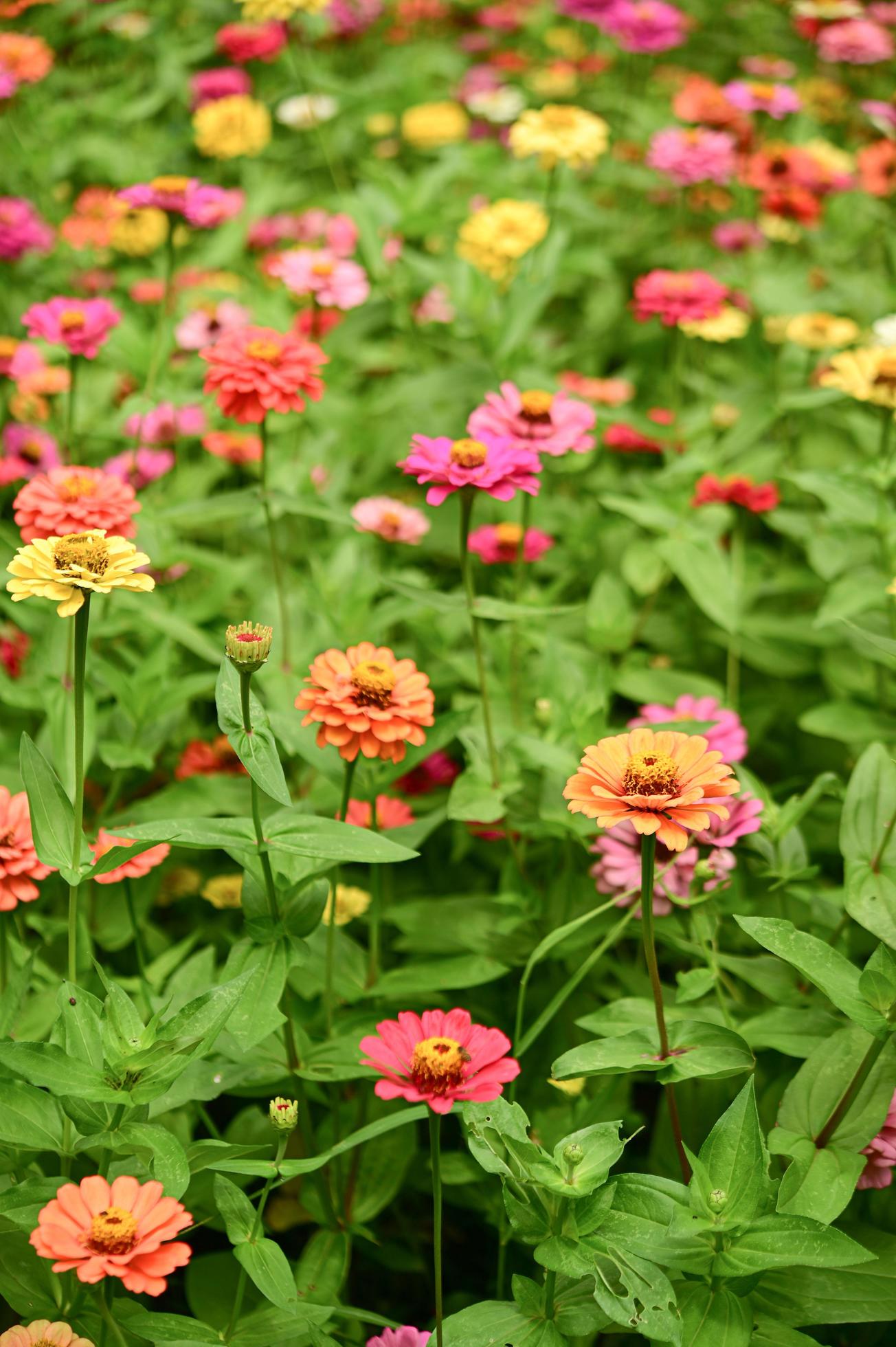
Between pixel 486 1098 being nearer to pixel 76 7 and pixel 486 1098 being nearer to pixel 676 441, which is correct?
pixel 676 441

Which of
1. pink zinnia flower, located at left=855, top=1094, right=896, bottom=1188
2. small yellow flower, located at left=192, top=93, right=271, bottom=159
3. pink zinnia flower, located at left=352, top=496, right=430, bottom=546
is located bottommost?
pink zinnia flower, located at left=855, top=1094, right=896, bottom=1188

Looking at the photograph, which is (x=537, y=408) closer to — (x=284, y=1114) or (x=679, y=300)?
(x=679, y=300)

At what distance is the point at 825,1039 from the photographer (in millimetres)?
1438

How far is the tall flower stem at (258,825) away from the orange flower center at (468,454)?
39cm

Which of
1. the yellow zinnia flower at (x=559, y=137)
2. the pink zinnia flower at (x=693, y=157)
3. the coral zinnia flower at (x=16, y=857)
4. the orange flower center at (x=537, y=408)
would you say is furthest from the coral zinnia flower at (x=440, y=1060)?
the pink zinnia flower at (x=693, y=157)

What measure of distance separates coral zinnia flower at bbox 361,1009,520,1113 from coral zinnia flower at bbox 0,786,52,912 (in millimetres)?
449

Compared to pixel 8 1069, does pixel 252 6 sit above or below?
above

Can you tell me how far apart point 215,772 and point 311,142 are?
8.18 feet

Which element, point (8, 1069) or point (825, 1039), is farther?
point (825, 1039)


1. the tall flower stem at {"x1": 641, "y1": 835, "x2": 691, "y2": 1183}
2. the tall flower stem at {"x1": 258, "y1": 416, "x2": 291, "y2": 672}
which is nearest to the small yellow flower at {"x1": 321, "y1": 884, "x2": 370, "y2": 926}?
the tall flower stem at {"x1": 258, "y1": 416, "x2": 291, "y2": 672}

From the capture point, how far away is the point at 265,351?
66.2 inches

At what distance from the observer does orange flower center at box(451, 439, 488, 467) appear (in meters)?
1.51

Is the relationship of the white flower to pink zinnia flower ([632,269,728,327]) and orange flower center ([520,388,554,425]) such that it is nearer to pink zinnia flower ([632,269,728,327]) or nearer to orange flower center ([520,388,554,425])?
pink zinnia flower ([632,269,728,327])

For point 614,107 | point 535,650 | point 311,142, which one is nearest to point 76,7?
point 311,142
